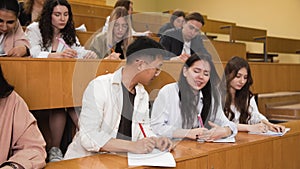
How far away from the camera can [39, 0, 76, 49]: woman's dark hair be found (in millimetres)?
2001

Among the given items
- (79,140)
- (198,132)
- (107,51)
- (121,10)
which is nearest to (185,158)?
(198,132)

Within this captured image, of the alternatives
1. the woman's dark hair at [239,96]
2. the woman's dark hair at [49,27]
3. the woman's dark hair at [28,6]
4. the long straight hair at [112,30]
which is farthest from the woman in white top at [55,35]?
the woman's dark hair at [239,96]

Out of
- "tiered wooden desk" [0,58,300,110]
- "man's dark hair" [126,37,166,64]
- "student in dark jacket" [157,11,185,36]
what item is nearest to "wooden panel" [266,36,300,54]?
"student in dark jacket" [157,11,185,36]

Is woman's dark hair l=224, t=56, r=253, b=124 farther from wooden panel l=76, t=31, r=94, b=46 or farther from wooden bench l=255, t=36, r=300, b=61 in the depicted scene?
wooden bench l=255, t=36, r=300, b=61

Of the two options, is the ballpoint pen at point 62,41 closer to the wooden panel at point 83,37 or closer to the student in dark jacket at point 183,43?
the wooden panel at point 83,37

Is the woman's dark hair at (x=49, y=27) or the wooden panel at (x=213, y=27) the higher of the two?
the wooden panel at (x=213, y=27)

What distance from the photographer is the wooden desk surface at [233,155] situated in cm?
125

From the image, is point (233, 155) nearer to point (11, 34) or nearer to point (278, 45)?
point (11, 34)

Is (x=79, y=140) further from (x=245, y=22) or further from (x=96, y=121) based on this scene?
(x=245, y=22)

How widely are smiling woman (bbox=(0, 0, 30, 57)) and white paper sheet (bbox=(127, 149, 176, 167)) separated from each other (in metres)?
0.74

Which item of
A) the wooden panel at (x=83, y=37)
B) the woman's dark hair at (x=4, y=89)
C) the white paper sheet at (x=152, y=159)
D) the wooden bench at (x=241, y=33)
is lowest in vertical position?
the white paper sheet at (x=152, y=159)

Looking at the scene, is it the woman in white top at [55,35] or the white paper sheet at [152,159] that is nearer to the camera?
the white paper sheet at [152,159]

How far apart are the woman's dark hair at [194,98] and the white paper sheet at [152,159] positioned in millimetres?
384

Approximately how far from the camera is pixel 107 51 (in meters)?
2.00
